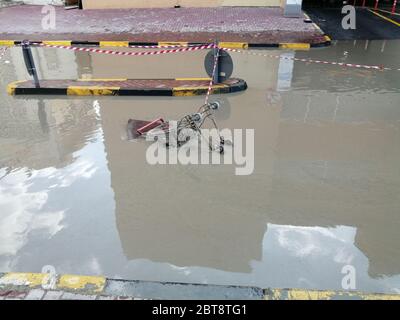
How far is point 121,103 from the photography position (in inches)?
290

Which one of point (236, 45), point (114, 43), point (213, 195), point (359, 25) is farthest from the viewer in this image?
point (359, 25)

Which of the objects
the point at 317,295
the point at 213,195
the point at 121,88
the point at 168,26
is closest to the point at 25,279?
the point at 213,195

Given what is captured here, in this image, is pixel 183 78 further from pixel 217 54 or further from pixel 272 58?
pixel 272 58

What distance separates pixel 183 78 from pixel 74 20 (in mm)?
10411

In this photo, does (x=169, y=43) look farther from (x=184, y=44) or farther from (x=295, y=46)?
(x=295, y=46)

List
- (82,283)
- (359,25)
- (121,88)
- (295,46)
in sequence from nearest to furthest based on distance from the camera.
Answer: (82,283)
(121,88)
(295,46)
(359,25)

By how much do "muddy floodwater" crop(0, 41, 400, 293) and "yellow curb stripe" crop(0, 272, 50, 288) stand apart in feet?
0.78

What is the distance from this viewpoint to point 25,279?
10.5ft

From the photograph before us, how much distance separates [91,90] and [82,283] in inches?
215

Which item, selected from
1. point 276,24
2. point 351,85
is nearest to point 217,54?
point 351,85

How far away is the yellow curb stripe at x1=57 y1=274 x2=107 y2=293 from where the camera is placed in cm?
310

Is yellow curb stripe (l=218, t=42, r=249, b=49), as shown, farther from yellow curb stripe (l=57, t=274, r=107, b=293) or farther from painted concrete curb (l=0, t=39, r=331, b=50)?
yellow curb stripe (l=57, t=274, r=107, b=293)

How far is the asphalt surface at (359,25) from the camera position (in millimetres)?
13625

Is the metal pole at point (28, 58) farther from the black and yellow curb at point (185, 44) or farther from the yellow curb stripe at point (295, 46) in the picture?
the yellow curb stripe at point (295, 46)
